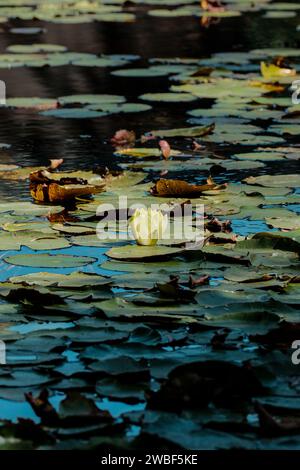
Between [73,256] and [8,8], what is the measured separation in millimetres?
7514

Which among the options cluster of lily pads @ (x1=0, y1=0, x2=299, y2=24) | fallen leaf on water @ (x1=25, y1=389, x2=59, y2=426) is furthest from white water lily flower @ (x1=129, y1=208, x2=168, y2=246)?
cluster of lily pads @ (x1=0, y1=0, x2=299, y2=24)

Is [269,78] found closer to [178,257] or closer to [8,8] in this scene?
[178,257]

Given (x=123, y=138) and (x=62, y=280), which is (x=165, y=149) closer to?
(x=123, y=138)

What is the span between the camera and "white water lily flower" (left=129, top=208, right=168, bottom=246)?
3162 mm

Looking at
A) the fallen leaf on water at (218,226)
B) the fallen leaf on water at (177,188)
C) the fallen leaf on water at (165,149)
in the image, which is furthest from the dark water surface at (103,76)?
the fallen leaf on water at (218,226)

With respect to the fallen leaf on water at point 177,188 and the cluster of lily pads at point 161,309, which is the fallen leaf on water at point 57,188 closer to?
the cluster of lily pads at point 161,309

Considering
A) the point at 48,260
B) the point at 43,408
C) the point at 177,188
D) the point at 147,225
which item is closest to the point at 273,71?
Result: the point at 177,188

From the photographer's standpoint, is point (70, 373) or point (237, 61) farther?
point (237, 61)

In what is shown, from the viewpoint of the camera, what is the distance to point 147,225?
3.17 meters

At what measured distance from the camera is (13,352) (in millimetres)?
2432

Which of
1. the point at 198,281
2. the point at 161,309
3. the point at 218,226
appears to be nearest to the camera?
the point at 161,309

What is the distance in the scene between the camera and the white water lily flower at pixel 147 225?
316 centimetres

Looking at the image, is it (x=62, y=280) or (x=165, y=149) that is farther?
(x=165, y=149)
